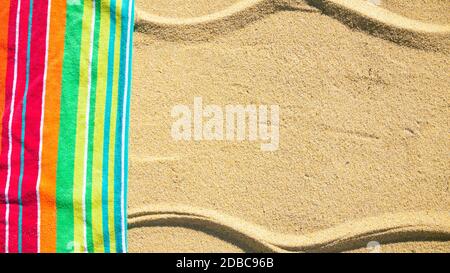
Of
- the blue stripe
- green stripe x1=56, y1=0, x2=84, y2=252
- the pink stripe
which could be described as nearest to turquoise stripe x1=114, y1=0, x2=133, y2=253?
the blue stripe

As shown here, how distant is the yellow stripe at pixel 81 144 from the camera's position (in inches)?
60.0

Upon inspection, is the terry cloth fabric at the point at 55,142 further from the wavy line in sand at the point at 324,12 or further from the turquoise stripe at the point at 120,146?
the wavy line in sand at the point at 324,12

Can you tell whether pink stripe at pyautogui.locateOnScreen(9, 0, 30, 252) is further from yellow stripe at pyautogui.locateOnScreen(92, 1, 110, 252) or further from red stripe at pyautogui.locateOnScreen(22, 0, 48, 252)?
yellow stripe at pyautogui.locateOnScreen(92, 1, 110, 252)

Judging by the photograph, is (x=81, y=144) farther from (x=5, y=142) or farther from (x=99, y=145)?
(x=5, y=142)

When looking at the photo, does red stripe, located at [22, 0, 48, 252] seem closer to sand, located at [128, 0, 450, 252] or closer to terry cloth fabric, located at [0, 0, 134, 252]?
terry cloth fabric, located at [0, 0, 134, 252]

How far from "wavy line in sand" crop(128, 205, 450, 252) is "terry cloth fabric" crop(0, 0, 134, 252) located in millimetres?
113

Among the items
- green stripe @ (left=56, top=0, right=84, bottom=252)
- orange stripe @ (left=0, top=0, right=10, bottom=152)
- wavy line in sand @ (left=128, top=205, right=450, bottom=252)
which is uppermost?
orange stripe @ (left=0, top=0, right=10, bottom=152)

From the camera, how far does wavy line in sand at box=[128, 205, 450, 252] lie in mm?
1518

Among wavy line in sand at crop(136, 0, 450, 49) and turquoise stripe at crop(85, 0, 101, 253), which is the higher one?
wavy line in sand at crop(136, 0, 450, 49)

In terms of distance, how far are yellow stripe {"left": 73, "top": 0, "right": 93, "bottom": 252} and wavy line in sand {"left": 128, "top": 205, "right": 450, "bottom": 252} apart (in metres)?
0.13

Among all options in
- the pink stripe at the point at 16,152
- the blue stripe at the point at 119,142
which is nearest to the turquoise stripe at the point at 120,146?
the blue stripe at the point at 119,142

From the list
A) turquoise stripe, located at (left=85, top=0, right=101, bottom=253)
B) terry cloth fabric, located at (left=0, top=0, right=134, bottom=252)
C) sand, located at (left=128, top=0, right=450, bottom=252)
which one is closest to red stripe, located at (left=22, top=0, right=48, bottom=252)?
terry cloth fabric, located at (left=0, top=0, right=134, bottom=252)

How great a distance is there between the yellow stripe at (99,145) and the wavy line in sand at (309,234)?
0.08 meters
